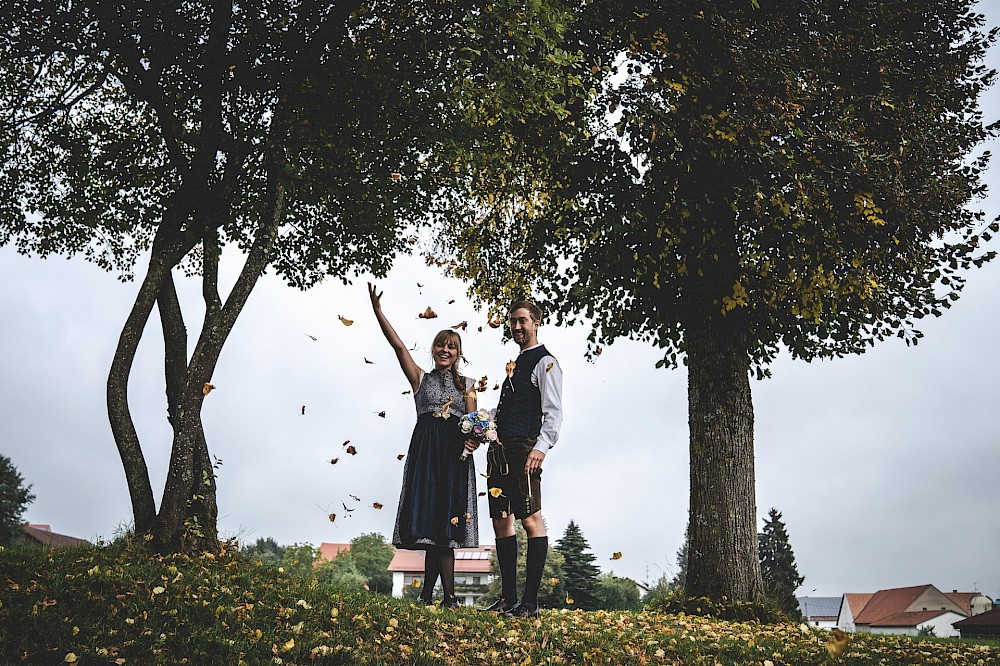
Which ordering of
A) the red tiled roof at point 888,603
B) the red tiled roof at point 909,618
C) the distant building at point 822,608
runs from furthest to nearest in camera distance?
1. the distant building at point 822,608
2. the red tiled roof at point 888,603
3. the red tiled roof at point 909,618

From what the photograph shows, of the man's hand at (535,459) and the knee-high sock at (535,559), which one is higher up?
the man's hand at (535,459)

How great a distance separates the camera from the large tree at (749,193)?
11.9m

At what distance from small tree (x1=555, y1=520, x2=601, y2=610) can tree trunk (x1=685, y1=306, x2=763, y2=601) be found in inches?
881

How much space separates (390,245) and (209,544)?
7147 mm

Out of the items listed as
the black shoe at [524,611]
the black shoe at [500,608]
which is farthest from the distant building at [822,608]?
the black shoe at [524,611]

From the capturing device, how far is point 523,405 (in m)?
8.16

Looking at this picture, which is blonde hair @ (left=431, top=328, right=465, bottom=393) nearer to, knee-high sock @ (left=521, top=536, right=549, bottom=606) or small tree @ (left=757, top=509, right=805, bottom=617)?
knee-high sock @ (left=521, top=536, right=549, bottom=606)

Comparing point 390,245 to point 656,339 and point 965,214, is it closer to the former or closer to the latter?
point 656,339

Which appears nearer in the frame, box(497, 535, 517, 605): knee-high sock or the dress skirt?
box(497, 535, 517, 605): knee-high sock

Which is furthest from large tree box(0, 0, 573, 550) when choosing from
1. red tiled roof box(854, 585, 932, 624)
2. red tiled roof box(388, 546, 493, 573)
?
red tiled roof box(854, 585, 932, 624)

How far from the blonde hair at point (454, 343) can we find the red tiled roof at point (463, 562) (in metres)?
29.9

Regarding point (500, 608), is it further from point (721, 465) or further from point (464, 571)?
point (464, 571)

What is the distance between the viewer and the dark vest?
812cm

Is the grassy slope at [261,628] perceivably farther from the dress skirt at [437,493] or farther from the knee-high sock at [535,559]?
the dress skirt at [437,493]
